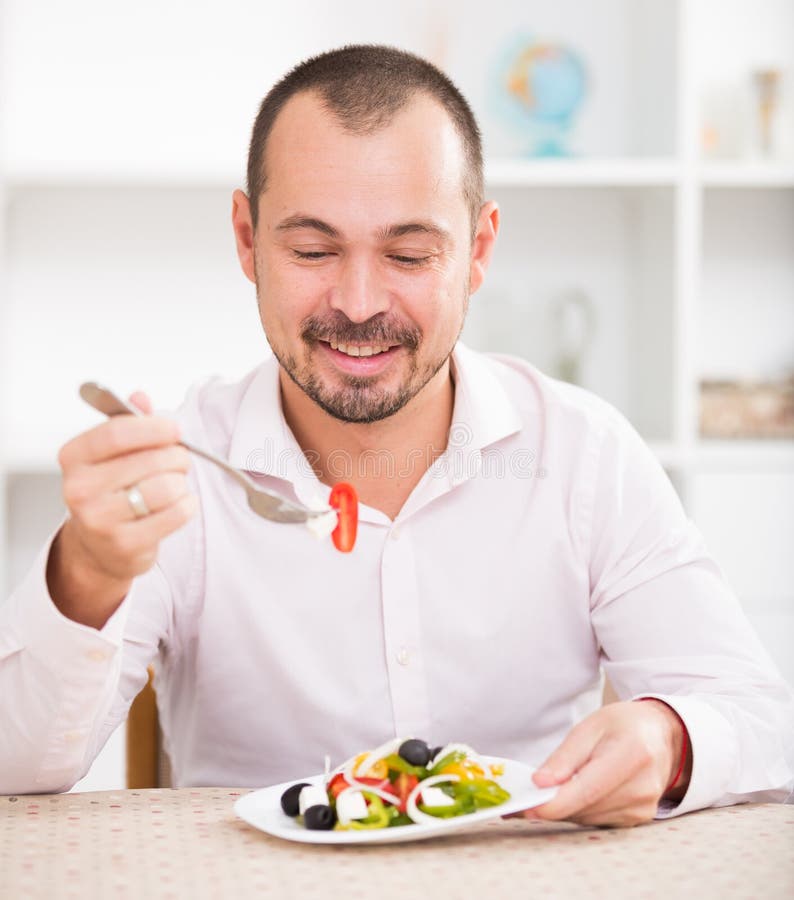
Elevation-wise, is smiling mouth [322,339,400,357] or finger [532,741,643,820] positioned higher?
smiling mouth [322,339,400,357]

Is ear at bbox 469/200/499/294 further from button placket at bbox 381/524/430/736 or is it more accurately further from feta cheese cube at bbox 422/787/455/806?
feta cheese cube at bbox 422/787/455/806

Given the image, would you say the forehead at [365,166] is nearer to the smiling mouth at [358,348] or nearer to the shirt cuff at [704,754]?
the smiling mouth at [358,348]

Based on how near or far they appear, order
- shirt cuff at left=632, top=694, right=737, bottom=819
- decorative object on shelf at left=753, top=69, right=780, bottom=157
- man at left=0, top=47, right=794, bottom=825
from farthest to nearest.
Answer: decorative object on shelf at left=753, top=69, right=780, bottom=157 < man at left=0, top=47, right=794, bottom=825 < shirt cuff at left=632, top=694, right=737, bottom=819

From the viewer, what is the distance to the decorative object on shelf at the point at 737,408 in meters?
2.85

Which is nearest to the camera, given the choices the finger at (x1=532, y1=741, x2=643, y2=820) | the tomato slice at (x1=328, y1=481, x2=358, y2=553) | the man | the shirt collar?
the finger at (x1=532, y1=741, x2=643, y2=820)

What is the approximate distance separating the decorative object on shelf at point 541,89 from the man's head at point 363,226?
1462 millimetres

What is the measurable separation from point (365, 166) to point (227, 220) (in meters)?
1.66

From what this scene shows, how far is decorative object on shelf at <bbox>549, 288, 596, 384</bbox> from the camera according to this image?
2.90 meters

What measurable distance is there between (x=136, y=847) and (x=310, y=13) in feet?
7.76

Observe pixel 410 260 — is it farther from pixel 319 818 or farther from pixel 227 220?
pixel 227 220

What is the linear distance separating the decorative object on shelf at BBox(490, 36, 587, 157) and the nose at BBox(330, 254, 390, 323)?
1.62 meters

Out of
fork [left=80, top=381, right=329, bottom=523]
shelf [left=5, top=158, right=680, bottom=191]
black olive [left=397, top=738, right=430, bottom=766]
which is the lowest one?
black olive [left=397, top=738, right=430, bottom=766]

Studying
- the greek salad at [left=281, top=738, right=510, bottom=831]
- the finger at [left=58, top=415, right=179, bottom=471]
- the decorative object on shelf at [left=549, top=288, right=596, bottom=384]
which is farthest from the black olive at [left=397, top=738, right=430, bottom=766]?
the decorative object on shelf at [left=549, top=288, right=596, bottom=384]

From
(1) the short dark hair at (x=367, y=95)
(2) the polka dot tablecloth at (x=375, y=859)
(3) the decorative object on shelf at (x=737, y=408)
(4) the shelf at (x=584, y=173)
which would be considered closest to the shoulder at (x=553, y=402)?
(1) the short dark hair at (x=367, y=95)
